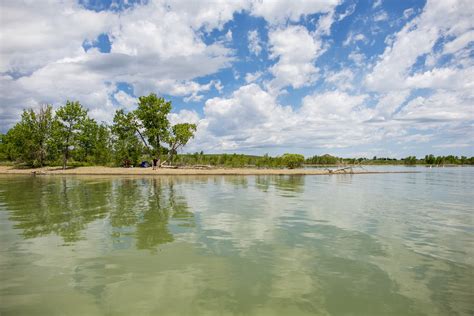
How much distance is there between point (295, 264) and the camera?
937cm

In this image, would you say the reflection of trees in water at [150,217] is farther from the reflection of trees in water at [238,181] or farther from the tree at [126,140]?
the tree at [126,140]

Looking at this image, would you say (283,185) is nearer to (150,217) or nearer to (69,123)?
(150,217)

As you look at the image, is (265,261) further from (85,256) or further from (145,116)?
(145,116)

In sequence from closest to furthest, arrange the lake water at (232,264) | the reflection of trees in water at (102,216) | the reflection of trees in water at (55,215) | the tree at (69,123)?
the lake water at (232,264) → the reflection of trees in water at (102,216) → the reflection of trees in water at (55,215) → the tree at (69,123)

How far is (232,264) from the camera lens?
9.28 metres

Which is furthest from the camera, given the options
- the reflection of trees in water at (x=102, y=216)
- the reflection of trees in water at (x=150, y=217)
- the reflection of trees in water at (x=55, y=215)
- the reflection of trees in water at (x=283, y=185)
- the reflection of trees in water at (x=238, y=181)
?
the reflection of trees in water at (x=238, y=181)

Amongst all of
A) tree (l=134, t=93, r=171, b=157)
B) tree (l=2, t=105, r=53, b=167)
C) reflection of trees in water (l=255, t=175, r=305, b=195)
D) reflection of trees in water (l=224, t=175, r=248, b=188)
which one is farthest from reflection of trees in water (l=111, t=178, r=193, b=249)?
tree (l=2, t=105, r=53, b=167)

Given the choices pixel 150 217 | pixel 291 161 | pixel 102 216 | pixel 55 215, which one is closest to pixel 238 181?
pixel 150 217

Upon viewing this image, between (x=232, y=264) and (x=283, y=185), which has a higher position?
(x=283, y=185)

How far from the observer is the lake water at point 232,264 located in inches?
268

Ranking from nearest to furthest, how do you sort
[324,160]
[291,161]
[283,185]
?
[283,185] → [291,161] → [324,160]

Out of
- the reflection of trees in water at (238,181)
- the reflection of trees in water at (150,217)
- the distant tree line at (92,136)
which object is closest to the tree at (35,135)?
the distant tree line at (92,136)

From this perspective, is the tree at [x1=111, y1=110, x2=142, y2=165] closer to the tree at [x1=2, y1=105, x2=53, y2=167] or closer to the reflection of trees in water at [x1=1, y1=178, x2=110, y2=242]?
the tree at [x1=2, y1=105, x2=53, y2=167]

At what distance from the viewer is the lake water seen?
681 cm
